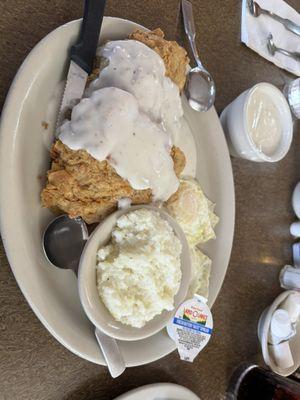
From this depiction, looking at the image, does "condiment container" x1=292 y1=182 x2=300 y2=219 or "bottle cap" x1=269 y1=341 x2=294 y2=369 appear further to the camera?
"condiment container" x1=292 y1=182 x2=300 y2=219

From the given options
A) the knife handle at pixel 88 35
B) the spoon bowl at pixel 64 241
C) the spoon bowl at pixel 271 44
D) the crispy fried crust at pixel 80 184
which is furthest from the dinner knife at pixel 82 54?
the spoon bowl at pixel 271 44

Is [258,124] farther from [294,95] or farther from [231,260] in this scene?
[231,260]

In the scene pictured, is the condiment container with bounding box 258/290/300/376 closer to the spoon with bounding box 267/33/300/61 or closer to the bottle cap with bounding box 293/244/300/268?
the bottle cap with bounding box 293/244/300/268

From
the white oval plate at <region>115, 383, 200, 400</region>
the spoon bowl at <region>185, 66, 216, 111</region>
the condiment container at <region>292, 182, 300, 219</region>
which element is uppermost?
the spoon bowl at <region>185, 66, 216, 111</region>

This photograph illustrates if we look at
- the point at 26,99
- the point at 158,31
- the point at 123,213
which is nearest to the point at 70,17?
the point at 158,31

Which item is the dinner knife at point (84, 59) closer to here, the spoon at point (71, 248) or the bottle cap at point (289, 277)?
the spoon at point (71, 248)

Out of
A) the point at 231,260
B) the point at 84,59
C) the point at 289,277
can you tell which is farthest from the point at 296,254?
the point at 84,59

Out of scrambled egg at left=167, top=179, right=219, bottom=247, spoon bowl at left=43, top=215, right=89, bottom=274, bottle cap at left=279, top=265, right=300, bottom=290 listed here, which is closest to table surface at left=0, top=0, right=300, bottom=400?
bottle cap at left=279, top=265, right=300, bottom=290

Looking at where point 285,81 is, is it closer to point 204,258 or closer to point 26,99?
point 204,258
